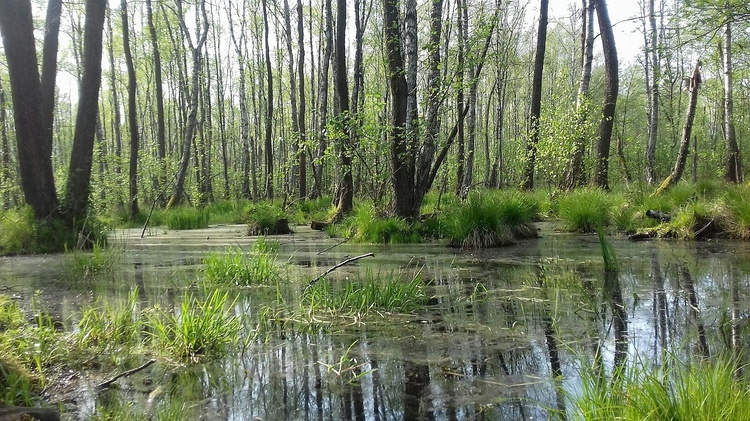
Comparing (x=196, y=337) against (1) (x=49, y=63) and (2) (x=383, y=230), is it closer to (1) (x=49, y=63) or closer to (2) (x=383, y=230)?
(2) (x=383, y=230)

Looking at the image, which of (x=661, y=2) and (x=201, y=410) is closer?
(x=201, y=410)

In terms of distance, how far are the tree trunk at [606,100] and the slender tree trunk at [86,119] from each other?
436 inches

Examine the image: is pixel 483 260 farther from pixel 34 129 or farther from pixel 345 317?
pixel 34 129

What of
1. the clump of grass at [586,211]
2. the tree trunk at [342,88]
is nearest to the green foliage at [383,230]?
the tree trunk at [342,88]

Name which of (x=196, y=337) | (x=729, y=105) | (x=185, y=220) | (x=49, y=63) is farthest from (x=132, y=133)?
(x=729, y=105)

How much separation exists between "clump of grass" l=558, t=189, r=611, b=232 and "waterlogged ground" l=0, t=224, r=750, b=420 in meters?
3.83

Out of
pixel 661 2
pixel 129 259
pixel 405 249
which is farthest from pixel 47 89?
pixel 661 2

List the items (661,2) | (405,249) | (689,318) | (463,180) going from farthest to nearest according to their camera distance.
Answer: (661,2), (463,180), (405,249), (689,318)

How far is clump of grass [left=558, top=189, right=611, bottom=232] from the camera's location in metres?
9.72

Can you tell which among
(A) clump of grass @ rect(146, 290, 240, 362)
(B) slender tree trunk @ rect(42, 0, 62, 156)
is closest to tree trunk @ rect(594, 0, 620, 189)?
(A) clump of grass @ rect(146, 290, 240, 362)

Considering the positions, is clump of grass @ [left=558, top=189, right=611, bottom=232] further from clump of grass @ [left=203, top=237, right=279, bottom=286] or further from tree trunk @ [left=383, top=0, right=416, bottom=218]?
clump of grass @ [left=203, top=237, right=279, bottom=286]

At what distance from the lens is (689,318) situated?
3.28m

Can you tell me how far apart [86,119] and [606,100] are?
38.3ft

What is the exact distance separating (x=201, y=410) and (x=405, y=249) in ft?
19.4
